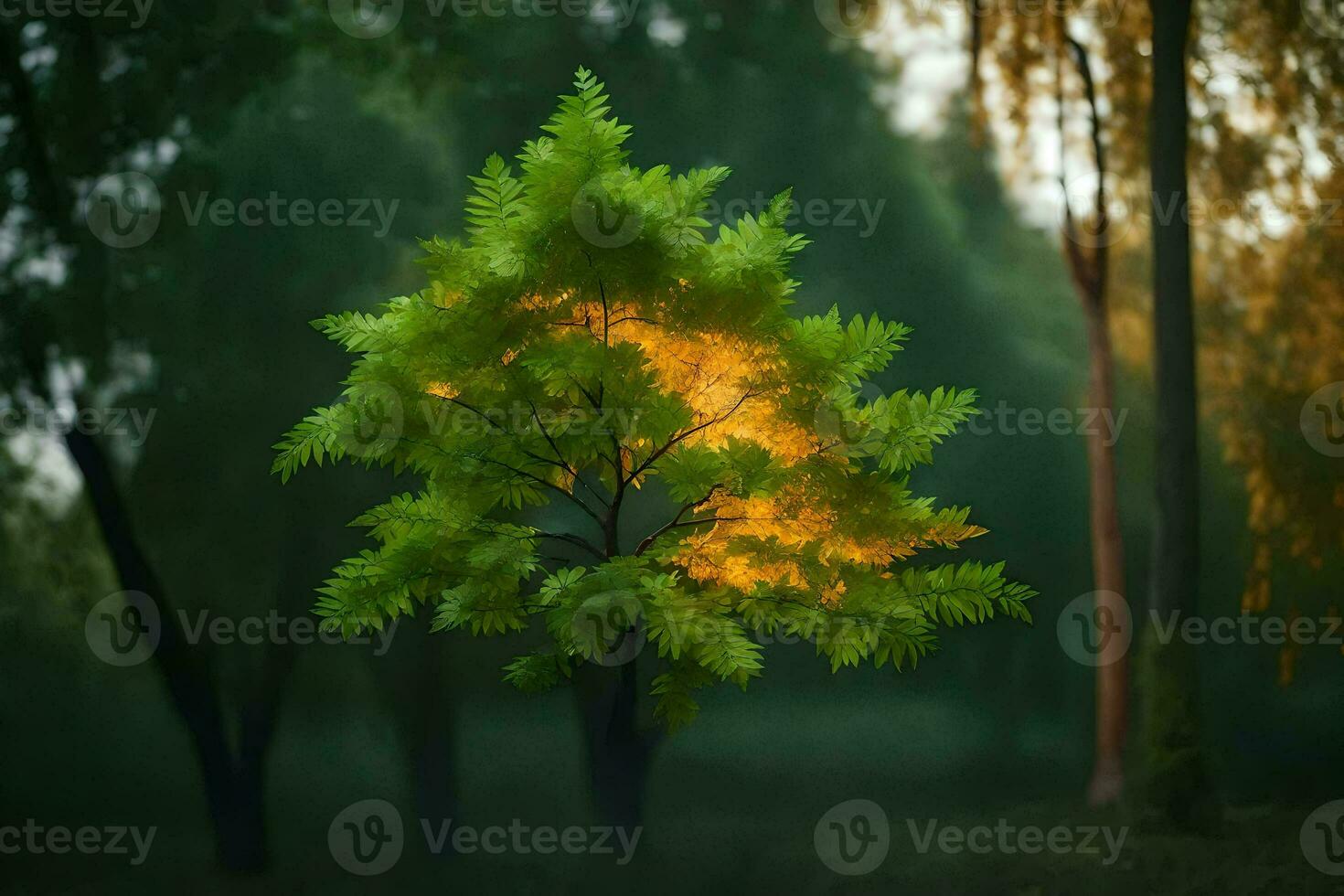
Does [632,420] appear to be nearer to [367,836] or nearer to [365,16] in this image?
[367,836]

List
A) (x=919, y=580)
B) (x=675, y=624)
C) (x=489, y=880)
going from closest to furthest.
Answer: (x=675, y=624) < (x=919, y=580) < (x=489, y=880)

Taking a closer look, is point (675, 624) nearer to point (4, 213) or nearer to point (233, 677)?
point (233, 677)

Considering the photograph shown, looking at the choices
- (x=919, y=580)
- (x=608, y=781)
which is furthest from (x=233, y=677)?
(x=919, y=580)

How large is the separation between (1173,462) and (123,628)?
7.02 meters

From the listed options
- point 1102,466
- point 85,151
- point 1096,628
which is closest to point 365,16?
point 85,151

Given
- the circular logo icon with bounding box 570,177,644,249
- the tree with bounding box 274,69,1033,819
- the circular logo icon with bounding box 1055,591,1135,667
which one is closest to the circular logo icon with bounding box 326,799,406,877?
the tree with bounding box 274,69,1033,819

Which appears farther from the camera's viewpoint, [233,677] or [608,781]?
[233,677]

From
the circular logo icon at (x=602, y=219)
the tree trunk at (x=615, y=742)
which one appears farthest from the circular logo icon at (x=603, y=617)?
the circular logo icon at (x=602, y=219)

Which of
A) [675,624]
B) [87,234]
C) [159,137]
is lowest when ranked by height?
[675,624]

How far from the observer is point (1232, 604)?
8039 millimetres

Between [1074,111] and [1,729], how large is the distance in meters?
8.39

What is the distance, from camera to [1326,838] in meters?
7.74

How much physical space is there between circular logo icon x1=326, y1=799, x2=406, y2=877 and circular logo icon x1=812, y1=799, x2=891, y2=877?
2763 mm

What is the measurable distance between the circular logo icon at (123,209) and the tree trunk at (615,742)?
14.1 feet
